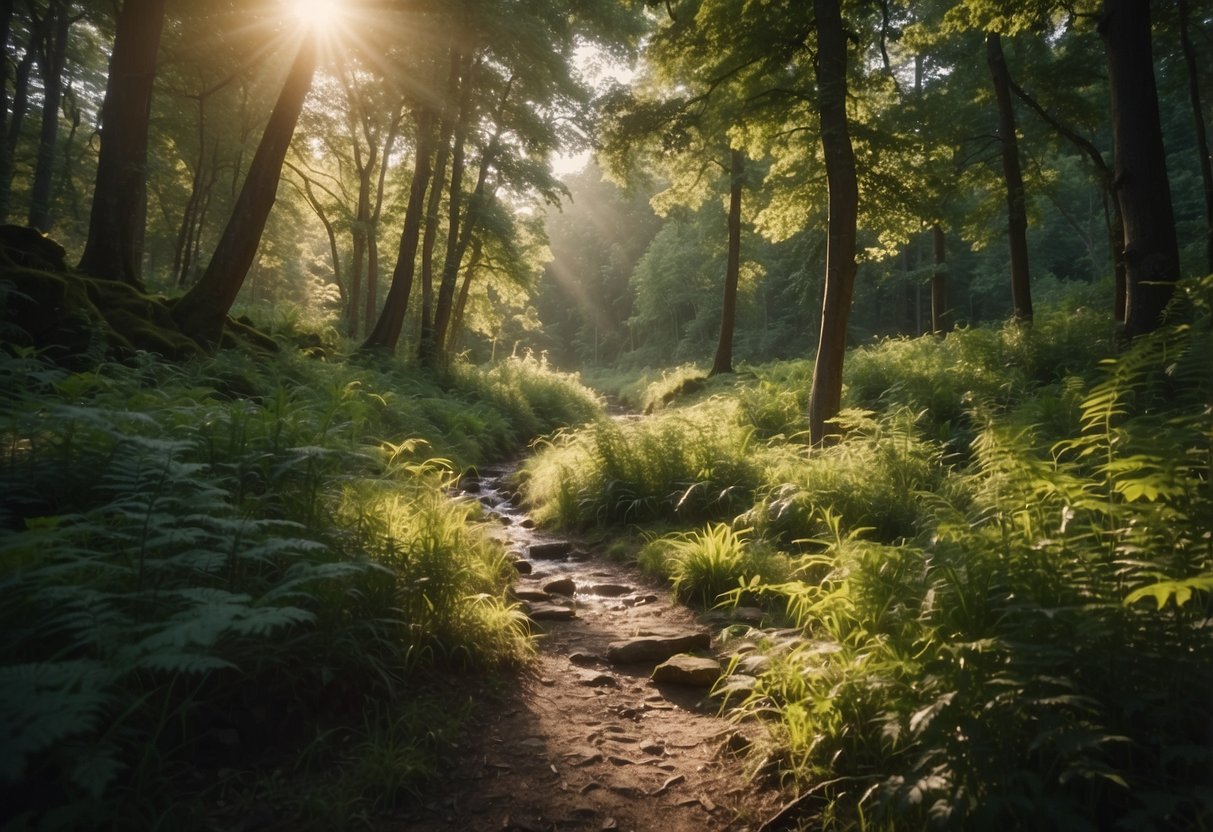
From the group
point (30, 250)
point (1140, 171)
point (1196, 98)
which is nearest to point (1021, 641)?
point (1140, 171)

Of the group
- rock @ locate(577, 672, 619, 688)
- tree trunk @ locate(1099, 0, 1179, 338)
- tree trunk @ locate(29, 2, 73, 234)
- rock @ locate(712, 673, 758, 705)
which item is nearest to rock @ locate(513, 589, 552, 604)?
rock @ locate(577, 672, 619, 688)

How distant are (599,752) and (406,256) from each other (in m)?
14.3

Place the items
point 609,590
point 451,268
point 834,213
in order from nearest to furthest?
point 609,590 < point 834,213 < point 451,268

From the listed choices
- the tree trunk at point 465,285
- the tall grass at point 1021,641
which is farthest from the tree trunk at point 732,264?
the tall grass at point 1021,641

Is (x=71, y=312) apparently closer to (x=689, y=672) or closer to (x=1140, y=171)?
(x=689, y=672)

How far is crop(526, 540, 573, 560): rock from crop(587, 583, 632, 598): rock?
1.08 meters

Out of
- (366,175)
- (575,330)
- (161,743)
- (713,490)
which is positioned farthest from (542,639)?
(575,330)

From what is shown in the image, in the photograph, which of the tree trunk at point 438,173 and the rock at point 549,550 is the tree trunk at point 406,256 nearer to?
the tree trunk at point 438,173

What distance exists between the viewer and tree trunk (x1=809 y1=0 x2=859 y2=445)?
6.98 meters

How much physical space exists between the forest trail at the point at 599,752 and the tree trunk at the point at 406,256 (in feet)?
39.8

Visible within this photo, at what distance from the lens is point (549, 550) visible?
6.83 metres

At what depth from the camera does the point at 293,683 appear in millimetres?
2873

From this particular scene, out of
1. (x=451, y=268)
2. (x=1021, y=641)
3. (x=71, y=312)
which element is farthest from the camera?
(x=451, y=268)

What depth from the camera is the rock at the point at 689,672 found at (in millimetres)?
3881
